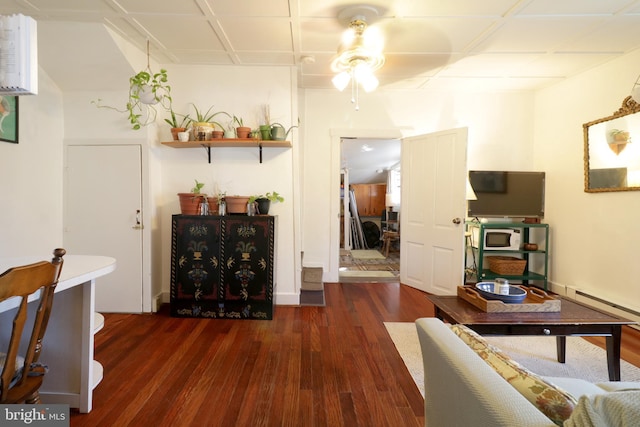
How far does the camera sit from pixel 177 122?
3172mm

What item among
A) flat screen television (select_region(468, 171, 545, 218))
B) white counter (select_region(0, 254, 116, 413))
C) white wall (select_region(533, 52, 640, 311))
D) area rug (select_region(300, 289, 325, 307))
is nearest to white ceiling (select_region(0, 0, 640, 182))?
white wall (select_region(533, 52, 640, 311))

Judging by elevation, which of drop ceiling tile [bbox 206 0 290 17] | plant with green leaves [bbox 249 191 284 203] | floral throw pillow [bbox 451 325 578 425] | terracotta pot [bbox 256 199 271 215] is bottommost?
floral throw pillow [bbox 451 325 578 425]

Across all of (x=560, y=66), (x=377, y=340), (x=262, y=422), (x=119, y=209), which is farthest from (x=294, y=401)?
(x=560, y=66)

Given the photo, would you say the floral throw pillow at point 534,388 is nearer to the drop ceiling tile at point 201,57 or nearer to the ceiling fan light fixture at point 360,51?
the ceiling fan light fixture at point 360,51

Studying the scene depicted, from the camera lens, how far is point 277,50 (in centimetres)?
280

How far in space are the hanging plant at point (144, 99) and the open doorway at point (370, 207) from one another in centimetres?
319

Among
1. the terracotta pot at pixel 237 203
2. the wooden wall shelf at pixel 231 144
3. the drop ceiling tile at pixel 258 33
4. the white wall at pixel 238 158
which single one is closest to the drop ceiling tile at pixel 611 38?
the drop ceiling tile at pixel 258 33

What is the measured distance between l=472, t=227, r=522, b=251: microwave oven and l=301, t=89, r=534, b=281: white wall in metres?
0.90

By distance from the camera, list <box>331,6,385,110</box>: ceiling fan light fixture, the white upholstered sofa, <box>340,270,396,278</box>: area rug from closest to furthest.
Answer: the white upholstered sofa < <box>331,6,385,110</box>: ceiling fan light fixture < <box>340,270,396,278</box>: area rug

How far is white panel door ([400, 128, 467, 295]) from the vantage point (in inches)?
A: 135

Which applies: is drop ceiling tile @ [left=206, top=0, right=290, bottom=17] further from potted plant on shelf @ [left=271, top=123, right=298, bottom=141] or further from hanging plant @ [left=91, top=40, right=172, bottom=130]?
potted plant on shelf @ [left=271, top=123, right=298, bottom=141]

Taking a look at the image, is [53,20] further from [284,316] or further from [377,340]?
[377,340]

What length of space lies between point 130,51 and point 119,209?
4.85 ft

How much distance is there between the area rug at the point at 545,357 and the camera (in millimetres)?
2008
